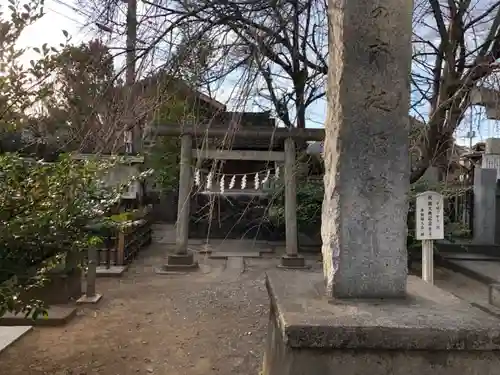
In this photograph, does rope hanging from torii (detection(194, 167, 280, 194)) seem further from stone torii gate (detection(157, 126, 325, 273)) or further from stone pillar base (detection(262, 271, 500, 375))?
stone pillar base (detection(262, 271, 500, 375))

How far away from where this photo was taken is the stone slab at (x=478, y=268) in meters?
7.61

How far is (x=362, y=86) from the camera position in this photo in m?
2.54

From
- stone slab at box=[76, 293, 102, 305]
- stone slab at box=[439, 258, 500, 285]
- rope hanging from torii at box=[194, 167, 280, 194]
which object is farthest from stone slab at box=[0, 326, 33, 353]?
stone slab at box=[439, 258, 500, 285]

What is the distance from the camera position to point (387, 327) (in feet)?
6.56

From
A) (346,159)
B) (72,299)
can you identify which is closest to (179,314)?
(72,299)

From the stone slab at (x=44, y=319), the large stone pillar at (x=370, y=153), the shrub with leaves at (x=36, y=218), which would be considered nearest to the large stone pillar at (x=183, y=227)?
the stone slab at (x=44, y=319)

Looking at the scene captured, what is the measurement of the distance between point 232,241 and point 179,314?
693 centimetres

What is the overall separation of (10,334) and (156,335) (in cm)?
131

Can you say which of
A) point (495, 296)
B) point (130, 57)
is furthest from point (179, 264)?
point (130, 57)

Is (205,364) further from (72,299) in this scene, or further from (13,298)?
(72,299)

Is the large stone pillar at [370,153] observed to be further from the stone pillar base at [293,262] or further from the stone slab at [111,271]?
the stone pillar base at [293,262]

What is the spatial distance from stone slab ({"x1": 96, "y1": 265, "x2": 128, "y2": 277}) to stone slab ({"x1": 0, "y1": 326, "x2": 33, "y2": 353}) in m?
3.03

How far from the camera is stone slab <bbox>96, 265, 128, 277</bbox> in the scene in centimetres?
776

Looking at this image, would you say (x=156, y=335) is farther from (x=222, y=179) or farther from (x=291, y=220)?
(x=291, y=220)
